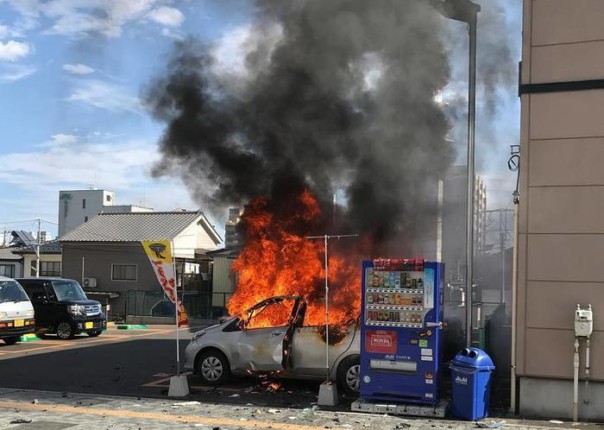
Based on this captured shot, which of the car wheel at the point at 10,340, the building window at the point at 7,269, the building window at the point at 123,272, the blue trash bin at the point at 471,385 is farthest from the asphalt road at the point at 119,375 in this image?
the building window at the point at 7,269

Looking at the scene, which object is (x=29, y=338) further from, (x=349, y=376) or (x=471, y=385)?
(x=471, y=385)

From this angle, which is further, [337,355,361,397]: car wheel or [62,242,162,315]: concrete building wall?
[62,242,162,315]: concrete building wall

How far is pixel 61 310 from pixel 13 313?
6.78 feet

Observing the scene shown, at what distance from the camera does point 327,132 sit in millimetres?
12375

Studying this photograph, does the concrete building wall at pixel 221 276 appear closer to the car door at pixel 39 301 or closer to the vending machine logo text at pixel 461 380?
the car door at pixel 39 301

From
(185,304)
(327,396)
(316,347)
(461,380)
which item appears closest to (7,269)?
(185,304)

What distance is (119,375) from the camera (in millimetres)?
10656

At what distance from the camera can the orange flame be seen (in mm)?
11133

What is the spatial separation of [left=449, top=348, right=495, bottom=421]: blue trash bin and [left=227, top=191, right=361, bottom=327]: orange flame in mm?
2979

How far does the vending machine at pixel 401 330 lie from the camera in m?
7.49

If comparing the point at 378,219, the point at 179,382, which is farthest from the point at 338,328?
the point at 378,219

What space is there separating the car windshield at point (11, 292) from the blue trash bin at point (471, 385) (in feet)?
41.0

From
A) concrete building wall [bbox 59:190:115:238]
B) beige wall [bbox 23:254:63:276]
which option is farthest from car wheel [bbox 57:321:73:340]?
concrete building wall [bbox 59:190:115:238]

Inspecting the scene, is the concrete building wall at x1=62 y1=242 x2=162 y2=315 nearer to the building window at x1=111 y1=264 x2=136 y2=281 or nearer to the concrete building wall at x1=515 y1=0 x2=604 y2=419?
the building window at x1=111 y1=264 x2=136 y2=281
